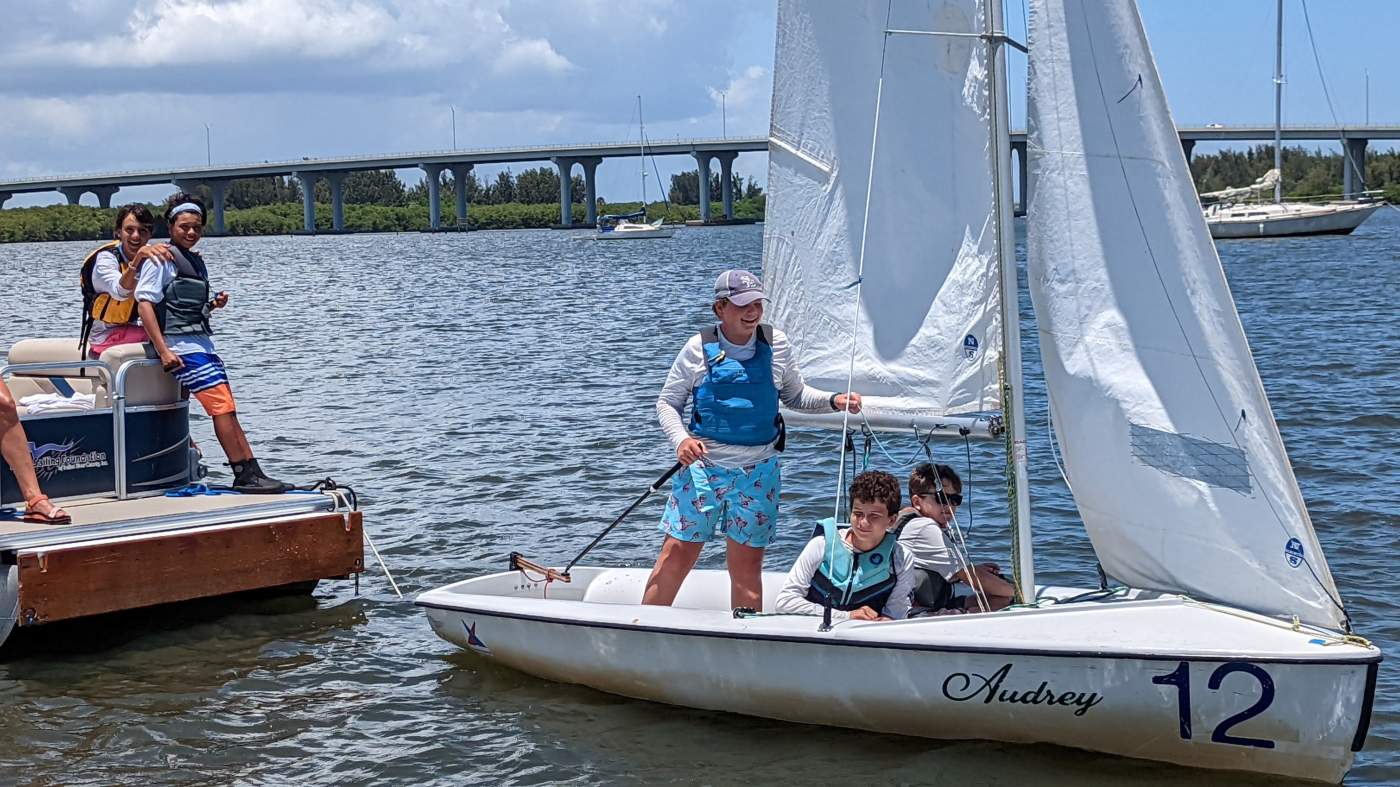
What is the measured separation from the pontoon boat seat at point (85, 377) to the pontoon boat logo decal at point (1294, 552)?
6902 mm

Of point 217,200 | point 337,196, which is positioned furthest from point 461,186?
point 217,200

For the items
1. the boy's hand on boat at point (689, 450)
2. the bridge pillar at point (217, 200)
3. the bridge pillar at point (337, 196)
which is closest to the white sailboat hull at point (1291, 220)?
the boy's hand on boat at point (689, 450)

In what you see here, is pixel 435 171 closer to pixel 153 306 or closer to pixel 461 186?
pixel 461 186

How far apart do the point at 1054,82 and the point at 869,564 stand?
248 centimetres

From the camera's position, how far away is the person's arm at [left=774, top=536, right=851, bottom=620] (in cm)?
777

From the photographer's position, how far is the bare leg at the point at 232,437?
10047 mm

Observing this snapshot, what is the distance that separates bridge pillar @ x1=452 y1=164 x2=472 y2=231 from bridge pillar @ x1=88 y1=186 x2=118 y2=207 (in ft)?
88.8

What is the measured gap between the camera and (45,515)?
884 cm

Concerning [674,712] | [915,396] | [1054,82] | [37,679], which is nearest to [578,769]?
[674,712]

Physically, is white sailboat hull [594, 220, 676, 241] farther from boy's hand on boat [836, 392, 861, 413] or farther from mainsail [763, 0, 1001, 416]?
boy's hand on boat [836, 392, 861, 413]

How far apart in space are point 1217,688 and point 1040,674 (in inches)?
29.8

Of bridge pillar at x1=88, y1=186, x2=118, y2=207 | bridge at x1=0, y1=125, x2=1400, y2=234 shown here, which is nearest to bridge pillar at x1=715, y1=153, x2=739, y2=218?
bridge at x1=0, y1=125, x2=1400, y2=234

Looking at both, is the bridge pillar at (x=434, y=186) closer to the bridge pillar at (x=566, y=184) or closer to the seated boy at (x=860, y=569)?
the bridge pillar at (x=566, y=184)

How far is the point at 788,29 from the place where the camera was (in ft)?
27.6
